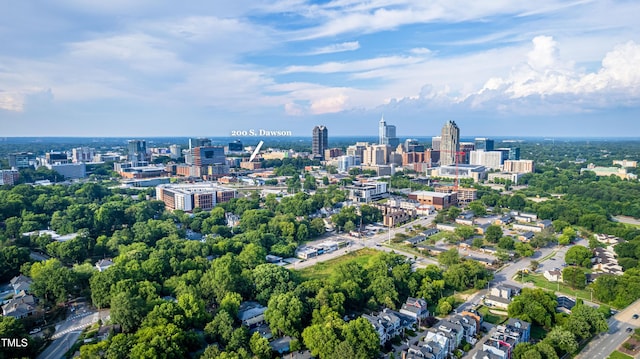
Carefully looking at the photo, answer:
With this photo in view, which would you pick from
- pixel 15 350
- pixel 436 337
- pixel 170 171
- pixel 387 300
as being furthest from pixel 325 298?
pixel 170 171

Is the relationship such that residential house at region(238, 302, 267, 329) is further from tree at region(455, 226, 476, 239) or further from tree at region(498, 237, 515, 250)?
tree at region(498, 237, 515, 250)

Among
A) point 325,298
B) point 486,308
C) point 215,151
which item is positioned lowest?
point 486,308

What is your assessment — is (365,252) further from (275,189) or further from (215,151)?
(215,151)

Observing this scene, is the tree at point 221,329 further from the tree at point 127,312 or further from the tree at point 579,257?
the tree at point 579,257

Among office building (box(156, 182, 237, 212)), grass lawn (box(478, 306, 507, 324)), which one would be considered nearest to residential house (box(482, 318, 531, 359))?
grass lawn (box(478, 306, 507, 324))

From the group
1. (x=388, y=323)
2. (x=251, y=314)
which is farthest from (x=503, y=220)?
(x=251, y=314)

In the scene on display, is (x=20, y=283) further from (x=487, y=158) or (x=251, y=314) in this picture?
(x=487, y=158)
